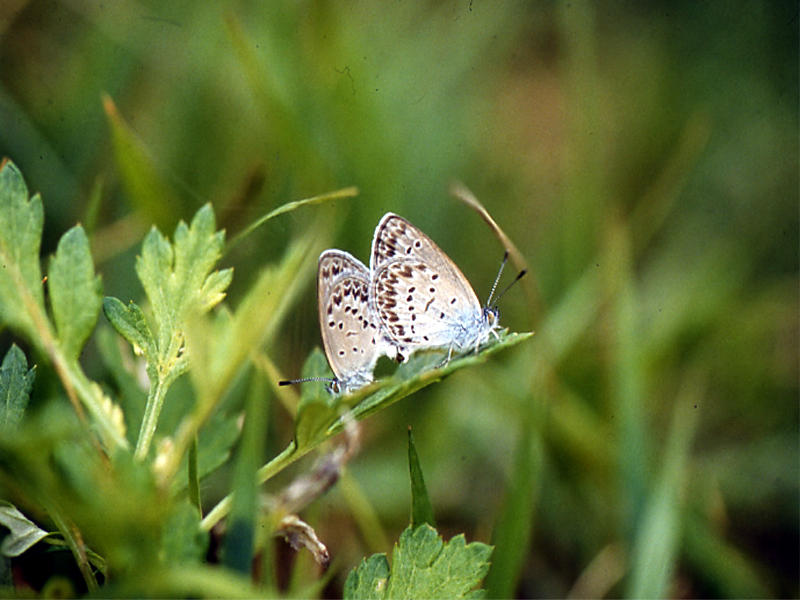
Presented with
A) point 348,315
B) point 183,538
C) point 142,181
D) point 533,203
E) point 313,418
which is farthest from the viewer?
point 533,203

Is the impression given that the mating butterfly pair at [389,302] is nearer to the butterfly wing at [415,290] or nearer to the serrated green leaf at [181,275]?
the butterfly wing at [415,290]

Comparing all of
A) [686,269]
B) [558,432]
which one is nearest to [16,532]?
[558,432]

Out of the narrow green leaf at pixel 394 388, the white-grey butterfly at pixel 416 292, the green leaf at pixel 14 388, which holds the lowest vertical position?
the white-grey butterfly at pixel 416 292

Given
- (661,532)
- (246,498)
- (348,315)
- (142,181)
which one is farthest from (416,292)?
(142,181)

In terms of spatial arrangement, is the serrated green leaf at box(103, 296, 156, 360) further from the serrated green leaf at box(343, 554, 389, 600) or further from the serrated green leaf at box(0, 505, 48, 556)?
the serrated green leaf at box(343, 554, 389, 600)

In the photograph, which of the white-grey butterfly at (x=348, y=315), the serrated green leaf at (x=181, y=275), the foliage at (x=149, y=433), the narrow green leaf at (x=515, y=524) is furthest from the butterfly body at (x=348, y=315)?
the narrow green leaf at (x=515, y=524)

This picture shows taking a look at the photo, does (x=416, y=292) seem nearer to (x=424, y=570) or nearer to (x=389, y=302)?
(x=389, y=302)

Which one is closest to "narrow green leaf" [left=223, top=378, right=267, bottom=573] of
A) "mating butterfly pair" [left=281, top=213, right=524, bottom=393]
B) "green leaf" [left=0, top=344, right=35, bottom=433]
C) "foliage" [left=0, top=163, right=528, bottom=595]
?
"foliage" [left=0, top=163, right=528, bottom=595]
